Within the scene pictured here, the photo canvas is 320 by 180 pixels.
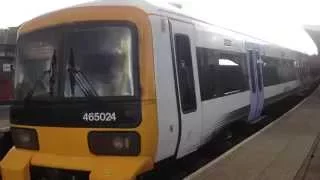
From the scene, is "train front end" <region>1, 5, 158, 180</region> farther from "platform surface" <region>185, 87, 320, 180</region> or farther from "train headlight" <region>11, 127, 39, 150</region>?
"platform surface" <region>185, 87, 320, 180</region>

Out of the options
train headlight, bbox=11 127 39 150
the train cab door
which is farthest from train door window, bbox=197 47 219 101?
train headlight, bbox=11 127 39 150

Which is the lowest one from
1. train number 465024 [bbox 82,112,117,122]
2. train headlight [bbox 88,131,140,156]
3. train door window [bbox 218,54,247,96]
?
train headlight [bbox 88,131,140,156]

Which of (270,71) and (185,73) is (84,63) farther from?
(270,71)

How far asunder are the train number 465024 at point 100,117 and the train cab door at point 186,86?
1219mm

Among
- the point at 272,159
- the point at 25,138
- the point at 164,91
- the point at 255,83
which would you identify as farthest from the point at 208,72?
the point at 255,83

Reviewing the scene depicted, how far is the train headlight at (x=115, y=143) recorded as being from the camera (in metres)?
7.36

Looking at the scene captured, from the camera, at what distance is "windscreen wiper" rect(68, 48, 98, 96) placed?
7.63 meters

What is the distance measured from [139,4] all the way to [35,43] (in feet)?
4.88

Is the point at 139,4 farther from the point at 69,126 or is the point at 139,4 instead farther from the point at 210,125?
the point at 210,125

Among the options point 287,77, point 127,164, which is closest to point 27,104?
point 127,164

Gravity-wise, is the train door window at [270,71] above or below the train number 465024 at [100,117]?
above

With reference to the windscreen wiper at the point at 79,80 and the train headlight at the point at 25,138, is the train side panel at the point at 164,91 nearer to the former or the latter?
the windscreen wiper at the point at 79,80

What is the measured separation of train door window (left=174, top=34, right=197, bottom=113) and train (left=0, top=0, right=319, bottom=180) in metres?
0.02

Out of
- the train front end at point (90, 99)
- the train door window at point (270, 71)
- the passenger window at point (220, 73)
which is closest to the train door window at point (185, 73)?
the passenger window at point (220, 73)
